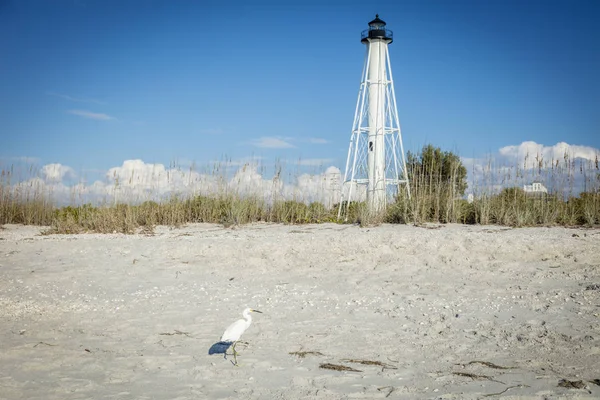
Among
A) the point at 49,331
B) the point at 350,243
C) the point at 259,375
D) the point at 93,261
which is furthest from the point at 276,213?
the point at 259,375

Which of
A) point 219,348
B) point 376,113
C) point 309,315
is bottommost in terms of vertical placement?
point 219,348

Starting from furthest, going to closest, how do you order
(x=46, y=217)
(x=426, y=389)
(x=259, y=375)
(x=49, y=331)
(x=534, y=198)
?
(x=46, y=217), (x=534, y=198), (x=49, y=331), (x=259, y=375), (x=426, y=389)

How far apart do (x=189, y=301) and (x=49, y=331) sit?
1761 millimetres

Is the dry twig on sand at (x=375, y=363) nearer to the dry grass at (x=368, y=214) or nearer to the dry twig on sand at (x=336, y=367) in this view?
the dry twig on sand at (x=336, y=367)

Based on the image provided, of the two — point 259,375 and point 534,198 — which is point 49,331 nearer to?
point 259,375

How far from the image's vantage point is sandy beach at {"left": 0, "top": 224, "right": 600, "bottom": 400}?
4.43m

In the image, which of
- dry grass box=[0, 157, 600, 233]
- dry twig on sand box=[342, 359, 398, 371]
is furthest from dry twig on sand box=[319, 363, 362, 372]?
dry grass box=[0, 157, 600, 233]

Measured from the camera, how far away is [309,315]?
6488 mm

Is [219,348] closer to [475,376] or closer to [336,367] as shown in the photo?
[336,367]

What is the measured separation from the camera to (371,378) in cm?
448

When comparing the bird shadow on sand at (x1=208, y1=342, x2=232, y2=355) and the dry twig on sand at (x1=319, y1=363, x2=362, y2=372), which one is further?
the bird shadow on sand at (x1=208, y1=342, x2=232, y2=355)

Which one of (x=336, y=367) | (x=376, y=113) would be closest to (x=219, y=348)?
(x=336, y=367)

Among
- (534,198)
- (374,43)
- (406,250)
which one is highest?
(374,43)

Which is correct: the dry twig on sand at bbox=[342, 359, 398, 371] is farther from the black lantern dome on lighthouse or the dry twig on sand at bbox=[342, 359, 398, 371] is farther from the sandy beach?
the black lantern dome on lighthouse
